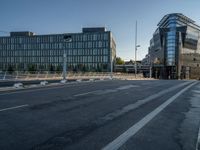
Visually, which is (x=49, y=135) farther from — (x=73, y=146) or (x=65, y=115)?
(x=65, y=115)

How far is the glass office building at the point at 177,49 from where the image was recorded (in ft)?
372

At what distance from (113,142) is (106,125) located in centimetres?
182

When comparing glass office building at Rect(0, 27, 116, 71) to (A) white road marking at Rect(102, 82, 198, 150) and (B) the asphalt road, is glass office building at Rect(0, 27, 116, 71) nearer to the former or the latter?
(B) the asphalt road

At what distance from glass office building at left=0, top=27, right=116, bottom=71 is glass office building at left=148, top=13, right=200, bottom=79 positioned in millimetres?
34531

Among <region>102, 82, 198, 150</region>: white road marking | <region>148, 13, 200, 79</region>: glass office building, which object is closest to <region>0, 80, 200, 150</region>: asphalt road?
<region>102, 82, 198, 150</region>: white road marking

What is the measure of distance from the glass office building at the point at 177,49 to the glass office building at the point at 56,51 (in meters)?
34.5

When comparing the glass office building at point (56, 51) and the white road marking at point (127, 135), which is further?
the glass office building at point (56, 51)

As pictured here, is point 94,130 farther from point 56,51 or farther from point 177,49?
point 56,51

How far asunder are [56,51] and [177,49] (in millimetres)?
74042

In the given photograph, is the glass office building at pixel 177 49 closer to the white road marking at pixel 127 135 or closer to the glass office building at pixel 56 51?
the glass office building at pixel 56 51

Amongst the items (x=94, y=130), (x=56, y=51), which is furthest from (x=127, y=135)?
(x=56, y=51)

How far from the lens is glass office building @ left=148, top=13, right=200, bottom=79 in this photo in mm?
113312

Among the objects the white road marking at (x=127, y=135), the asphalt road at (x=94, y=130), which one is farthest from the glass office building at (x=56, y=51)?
the white road marking at (x=127, y=135)

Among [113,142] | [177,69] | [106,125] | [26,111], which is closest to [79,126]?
[106,125]
